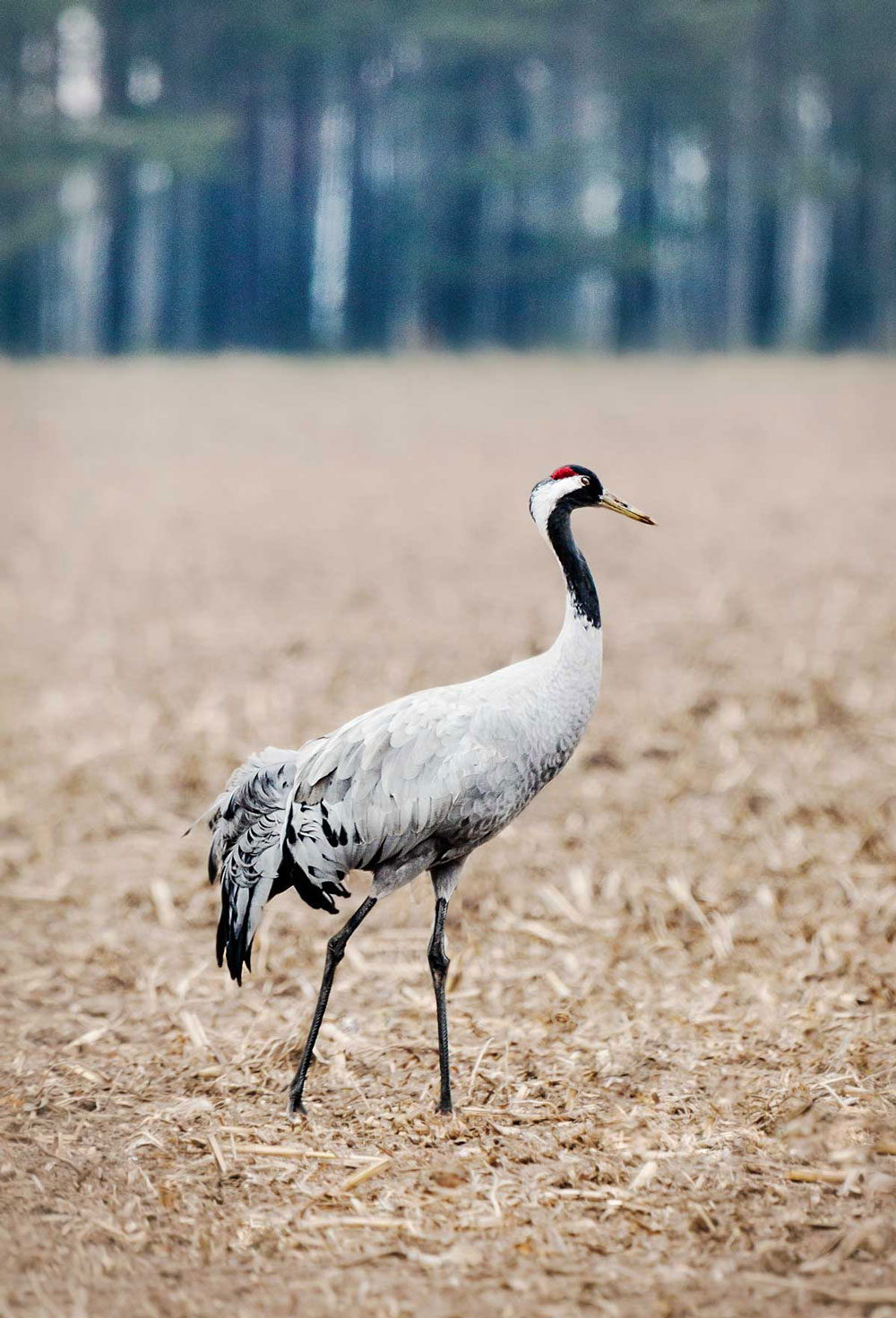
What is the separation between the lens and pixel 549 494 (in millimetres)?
2877

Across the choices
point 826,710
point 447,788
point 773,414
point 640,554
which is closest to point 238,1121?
point 447,788

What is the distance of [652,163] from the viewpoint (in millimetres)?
17531

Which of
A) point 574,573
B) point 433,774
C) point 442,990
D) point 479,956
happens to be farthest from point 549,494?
point 479,956

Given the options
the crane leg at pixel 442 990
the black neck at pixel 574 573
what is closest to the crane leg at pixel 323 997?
the crane leg at pixel 442 990

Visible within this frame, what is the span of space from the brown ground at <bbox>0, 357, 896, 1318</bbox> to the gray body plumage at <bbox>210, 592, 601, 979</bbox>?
0.59 m

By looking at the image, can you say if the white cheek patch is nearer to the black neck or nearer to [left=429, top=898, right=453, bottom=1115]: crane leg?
the black neck

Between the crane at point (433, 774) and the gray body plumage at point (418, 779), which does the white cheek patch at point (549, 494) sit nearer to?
the crane at point (433, 774)

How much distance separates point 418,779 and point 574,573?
55 cm

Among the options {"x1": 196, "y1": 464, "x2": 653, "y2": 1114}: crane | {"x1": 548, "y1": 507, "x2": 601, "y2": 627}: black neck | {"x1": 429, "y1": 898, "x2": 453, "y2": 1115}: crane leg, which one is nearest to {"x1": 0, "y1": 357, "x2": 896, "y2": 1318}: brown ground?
{"x1": 429, "y1": 898, "x2": 453, "y2": 1115}: crane leg

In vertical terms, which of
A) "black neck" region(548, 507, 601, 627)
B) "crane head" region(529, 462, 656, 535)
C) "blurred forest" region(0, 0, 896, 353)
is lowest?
"black neck" region(548, 507, 601, 627)

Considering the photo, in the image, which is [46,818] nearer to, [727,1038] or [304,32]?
[727,1038]

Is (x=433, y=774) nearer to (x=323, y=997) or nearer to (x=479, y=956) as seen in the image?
(x=323, y=997)

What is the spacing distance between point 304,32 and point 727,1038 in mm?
16346

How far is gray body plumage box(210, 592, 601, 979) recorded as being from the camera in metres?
2.85
